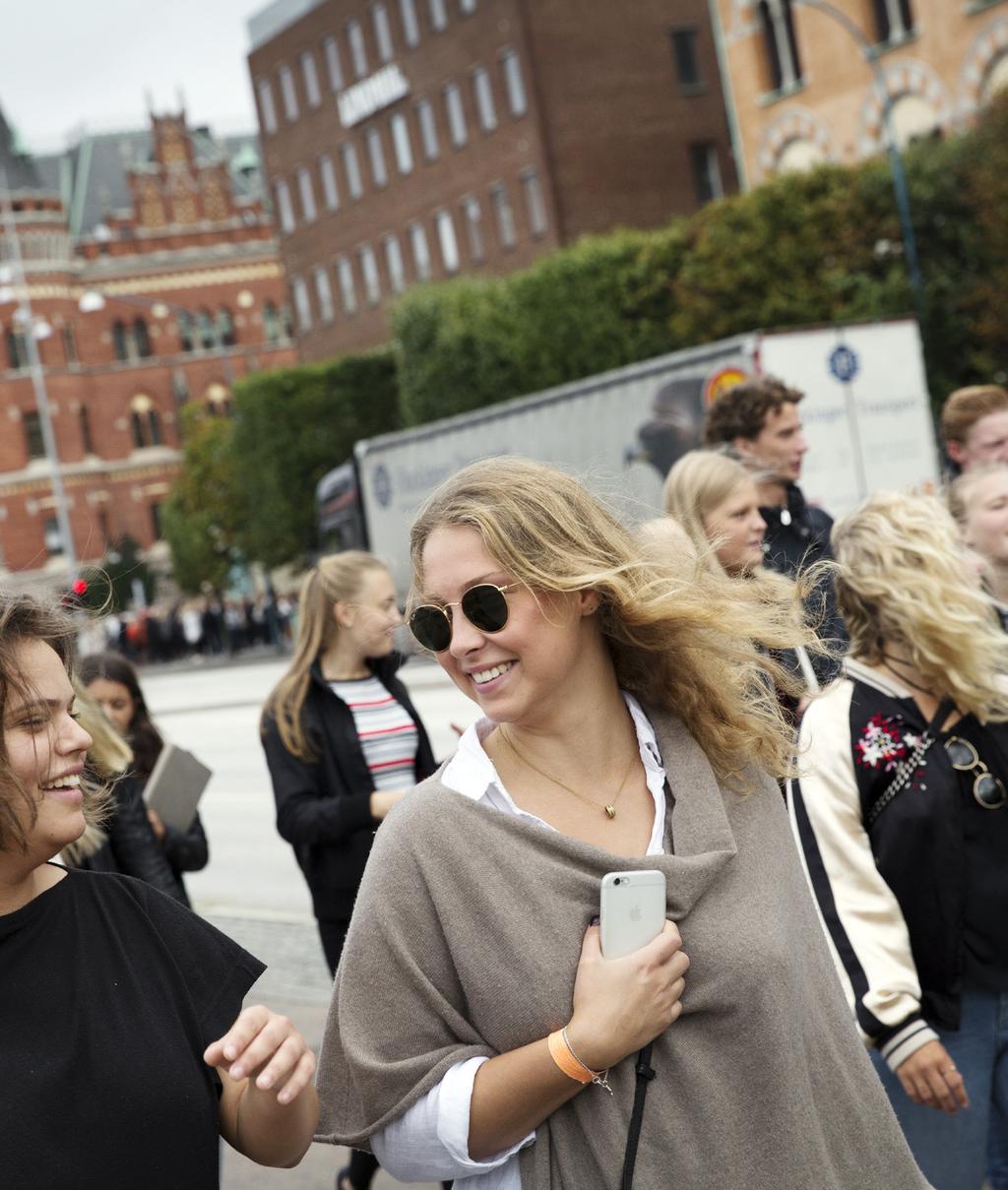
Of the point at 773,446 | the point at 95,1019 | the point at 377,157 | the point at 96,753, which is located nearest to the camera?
the point at 95,1019

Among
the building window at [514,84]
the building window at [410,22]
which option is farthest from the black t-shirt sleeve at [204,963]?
the building window at [410,22]

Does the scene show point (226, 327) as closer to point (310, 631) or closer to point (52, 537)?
point (52, 537)

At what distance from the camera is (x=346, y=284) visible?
62438 millimetres

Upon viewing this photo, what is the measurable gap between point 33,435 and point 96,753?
266 ft

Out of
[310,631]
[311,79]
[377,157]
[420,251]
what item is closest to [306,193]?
[311,79]

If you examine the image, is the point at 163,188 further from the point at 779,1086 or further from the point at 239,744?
the point at 779,1086

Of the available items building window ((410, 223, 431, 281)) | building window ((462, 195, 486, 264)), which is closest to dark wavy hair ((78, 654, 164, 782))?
building window ((462, 195, 486, 264))

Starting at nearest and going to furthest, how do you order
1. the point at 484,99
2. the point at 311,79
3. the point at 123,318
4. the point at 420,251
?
the point at 484,99, the point at 420,251, the point at 311,79, the point at 123,318

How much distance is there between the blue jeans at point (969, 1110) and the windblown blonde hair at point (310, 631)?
2.37 m

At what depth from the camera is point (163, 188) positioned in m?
85.1

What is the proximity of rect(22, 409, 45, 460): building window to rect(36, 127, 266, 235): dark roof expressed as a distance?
979 cm

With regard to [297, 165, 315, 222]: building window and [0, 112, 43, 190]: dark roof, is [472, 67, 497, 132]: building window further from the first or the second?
[0, 112, 43, 190]: dark roof

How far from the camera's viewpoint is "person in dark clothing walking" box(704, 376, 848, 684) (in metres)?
5.59

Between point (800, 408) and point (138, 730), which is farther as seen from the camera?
point (800, 408)
